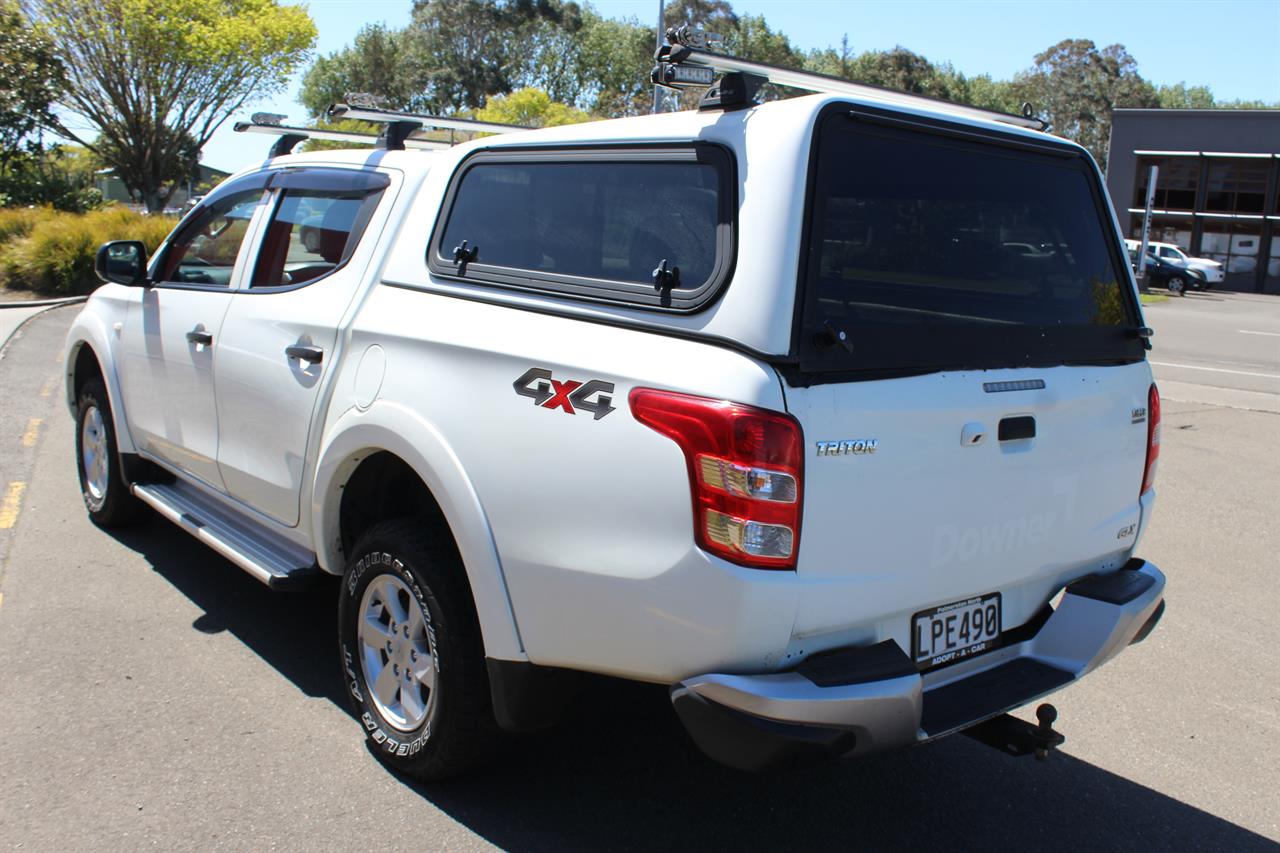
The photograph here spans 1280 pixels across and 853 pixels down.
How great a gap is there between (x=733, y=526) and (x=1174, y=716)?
102 inches

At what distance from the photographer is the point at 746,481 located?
2562 mm

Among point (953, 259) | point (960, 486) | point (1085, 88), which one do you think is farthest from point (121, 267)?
point (1085, 88)

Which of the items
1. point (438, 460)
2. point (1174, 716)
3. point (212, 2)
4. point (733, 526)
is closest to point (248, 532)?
point (438, 460)

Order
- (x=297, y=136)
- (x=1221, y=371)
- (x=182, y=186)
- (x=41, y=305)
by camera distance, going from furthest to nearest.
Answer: (x=182, y=186), (x=41, y=305), (x=1221, y=371), (x=297, y=136)

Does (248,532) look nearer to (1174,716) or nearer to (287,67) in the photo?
(1174,716)

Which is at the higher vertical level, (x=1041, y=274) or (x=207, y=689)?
(x=1041, y=274)

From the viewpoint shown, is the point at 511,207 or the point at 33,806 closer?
the point at 33,806

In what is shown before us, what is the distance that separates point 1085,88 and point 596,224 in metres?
81.4

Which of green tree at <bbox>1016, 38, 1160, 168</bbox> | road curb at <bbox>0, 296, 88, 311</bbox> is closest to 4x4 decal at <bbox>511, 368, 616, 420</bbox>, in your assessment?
road curb at <bbox>0, 296, 88, 311</bbox>

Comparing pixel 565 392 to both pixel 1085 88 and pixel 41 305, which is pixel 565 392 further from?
pixel 1085 88

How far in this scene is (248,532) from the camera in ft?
14.8

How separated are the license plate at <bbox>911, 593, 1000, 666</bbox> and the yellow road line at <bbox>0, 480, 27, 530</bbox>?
17.0 feet

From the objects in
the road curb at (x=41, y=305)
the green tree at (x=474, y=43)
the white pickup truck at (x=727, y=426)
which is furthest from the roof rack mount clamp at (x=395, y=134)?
the green tree at (x=474, y=43)

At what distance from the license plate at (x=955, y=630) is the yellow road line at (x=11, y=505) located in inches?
204
